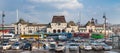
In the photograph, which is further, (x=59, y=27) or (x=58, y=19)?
(x=58, y=19)

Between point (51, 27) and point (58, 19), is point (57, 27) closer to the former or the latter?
point (51, 27)

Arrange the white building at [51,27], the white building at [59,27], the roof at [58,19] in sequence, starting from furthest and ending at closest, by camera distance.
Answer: the roof at [58,19], the white building at [51,27], the white building at [59,27]

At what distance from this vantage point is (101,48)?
2256 inches

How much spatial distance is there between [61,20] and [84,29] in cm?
1550

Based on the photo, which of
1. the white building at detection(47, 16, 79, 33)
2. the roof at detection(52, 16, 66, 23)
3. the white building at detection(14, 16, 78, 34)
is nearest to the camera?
the white building at detection(47, 16, 79, 33)

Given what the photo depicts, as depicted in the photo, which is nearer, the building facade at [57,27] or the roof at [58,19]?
the building facade at [57,27]

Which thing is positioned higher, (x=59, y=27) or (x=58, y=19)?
(x=58, y=19)

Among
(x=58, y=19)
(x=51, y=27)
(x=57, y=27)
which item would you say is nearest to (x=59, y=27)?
(x=57, y=27)

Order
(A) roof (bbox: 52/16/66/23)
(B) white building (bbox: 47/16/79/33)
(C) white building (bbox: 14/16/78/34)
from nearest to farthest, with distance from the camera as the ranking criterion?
(B) white building (bbox: 47/16/79/33) < (C) white building (bbox: 14/16/78/34) < (A) roof (bbox: 52/16/66/23)

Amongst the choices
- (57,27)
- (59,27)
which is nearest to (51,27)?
(57,27)

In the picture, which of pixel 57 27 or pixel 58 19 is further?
pixel 58 19

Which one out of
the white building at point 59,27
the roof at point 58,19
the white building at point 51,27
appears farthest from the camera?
the roof at point 58,19

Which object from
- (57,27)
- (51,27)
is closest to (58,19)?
(57,27)

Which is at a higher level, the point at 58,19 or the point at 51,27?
the point at 58,19
